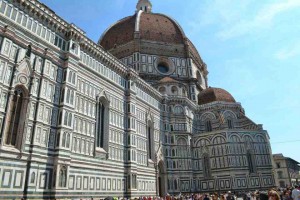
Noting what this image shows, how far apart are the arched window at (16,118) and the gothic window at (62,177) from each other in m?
3.66

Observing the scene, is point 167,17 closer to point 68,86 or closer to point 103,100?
point 103,100

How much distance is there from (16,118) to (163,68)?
3276 cm

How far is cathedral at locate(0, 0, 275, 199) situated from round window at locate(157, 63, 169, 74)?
216mm

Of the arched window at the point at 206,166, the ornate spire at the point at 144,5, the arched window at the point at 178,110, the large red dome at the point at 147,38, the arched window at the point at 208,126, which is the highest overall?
the ornate spire at the point at 144,5

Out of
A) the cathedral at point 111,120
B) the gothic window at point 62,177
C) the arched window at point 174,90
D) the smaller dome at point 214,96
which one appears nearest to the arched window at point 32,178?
the cathedral at point 111,120

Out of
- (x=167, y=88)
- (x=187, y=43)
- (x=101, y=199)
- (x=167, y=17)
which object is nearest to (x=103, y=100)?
(x=101, y=199)

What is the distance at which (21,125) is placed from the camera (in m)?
17.1

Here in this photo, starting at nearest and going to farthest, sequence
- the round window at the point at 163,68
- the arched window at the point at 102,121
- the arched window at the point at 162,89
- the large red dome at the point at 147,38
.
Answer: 1. the arched window at the point at 102,121
2. the arched window at the point at 162,89
3. the round window at the point at 163,68
4. the large red dome at the point at 147,38

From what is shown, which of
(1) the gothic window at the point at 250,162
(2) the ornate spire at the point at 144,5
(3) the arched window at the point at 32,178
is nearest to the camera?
(3) the arched window at the point at 32,178

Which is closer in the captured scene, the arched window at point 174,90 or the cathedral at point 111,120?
the cathedral at point 111,120

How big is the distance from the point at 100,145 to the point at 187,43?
105 feet

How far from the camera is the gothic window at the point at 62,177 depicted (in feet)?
60.2

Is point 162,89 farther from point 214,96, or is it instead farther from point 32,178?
point 32,178

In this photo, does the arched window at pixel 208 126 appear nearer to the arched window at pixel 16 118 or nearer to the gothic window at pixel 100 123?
the gothic window at pixel 100 123
